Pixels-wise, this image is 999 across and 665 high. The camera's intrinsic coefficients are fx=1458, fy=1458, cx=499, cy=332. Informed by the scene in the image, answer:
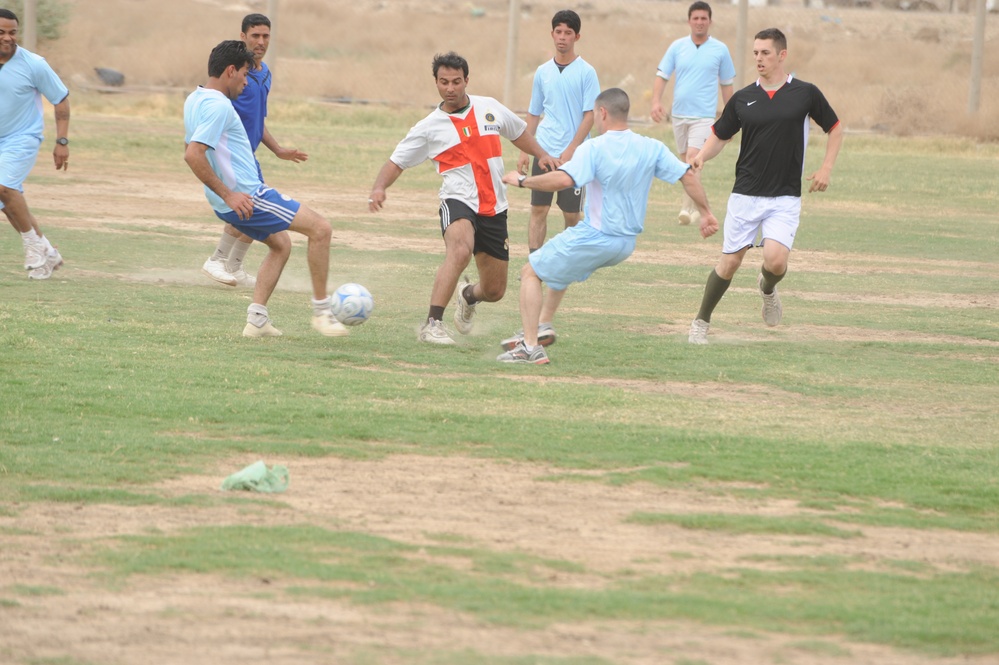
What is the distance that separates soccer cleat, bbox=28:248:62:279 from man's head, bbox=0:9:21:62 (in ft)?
5.10

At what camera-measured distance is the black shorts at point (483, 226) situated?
9414mm

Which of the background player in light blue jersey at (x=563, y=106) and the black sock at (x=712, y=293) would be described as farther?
the background player in light blue jersey at (x=563, y=106)

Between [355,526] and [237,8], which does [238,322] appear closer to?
[355,526]

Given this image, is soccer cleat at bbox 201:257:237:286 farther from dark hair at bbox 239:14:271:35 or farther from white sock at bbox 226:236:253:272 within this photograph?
dark hair at bbox 239:14:271:35

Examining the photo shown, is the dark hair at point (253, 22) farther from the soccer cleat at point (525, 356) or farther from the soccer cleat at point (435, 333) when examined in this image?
the soccer cleat at point (525, 356)

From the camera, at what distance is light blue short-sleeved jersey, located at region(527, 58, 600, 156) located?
12789 millimetres

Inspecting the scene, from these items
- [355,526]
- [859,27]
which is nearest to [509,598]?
[355,526]

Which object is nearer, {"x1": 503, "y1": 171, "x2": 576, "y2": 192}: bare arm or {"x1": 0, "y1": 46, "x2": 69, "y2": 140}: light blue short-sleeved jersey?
{"x1": 503, "y1": 171, "x2": 576, "y2": 192}: bare arm

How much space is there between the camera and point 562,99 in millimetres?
12836

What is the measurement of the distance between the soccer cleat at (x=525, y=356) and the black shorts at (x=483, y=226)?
36.1 inches

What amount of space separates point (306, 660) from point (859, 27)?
32.5 m

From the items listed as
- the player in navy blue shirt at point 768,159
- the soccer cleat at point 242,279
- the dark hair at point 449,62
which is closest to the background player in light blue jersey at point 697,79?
the soccer cleat at point 242,279

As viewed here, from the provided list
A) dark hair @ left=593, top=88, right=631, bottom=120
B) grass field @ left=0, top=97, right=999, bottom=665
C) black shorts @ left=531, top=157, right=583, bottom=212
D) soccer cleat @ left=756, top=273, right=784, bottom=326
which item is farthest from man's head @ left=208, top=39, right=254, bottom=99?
black shorts @ left=531, top=157, right=583, bottom=212

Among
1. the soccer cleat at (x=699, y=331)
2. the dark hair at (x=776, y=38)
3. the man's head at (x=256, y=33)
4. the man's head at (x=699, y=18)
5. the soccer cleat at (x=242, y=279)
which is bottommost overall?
the soccer cleat at (x=242, y=279)
